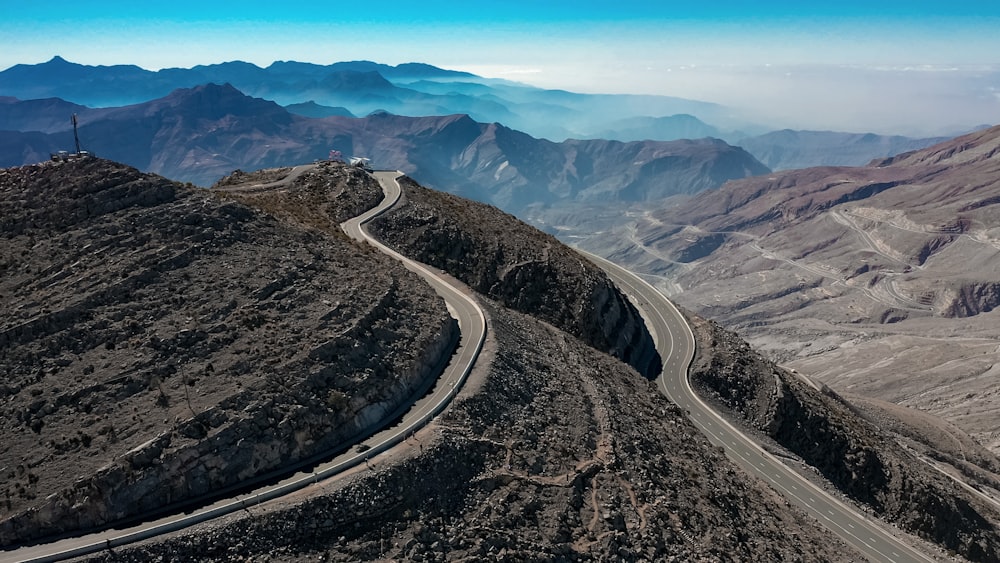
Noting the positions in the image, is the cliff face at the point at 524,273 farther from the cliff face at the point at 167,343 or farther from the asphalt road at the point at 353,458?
the cliff face at the point at 167,343

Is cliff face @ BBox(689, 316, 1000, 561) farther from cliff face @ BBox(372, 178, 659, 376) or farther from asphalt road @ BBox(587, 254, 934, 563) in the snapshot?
cliff face @ BBox(372, 178, 659, 376)

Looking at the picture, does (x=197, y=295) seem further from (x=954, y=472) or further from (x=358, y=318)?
(x=954, y=472)

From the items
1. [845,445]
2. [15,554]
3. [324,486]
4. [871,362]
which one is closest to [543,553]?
[324,486]

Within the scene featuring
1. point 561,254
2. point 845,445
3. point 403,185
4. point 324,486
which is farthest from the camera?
point 403,185

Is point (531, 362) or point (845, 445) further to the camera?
point (845, 445)

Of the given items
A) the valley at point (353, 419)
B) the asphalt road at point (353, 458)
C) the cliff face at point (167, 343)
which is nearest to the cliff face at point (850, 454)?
the valley at point (353, 419)

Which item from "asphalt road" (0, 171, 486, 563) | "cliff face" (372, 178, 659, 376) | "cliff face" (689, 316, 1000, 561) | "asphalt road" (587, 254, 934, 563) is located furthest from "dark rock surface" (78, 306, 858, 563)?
"cliff face" (689, 316, 1000, 561)
